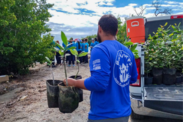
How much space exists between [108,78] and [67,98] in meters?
0.53

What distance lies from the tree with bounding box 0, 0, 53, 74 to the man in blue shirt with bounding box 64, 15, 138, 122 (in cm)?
455

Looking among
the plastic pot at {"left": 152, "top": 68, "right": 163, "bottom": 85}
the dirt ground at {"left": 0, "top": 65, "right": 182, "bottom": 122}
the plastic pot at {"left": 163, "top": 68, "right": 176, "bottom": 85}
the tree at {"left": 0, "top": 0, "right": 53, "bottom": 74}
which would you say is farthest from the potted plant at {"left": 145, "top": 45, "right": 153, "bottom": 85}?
the tree at {"left": 0, "top": 0, "right": 53, "bottom": 74}

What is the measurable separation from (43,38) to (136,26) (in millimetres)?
4370

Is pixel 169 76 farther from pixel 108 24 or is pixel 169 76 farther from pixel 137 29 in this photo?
pixel 137 29

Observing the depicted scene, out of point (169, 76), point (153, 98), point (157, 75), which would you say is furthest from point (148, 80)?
point (153, 98)

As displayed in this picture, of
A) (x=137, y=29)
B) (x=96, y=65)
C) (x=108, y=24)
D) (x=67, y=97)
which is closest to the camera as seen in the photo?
(x=96, y=65)

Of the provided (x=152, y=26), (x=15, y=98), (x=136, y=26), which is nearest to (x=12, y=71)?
(x=15, y=98)

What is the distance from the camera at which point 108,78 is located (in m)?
1.35

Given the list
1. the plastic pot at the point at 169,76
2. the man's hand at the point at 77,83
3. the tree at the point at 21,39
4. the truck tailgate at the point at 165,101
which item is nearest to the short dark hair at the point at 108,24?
the man's hand at the point at 77,83

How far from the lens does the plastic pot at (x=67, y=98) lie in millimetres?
1624

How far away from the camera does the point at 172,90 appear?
3037mm

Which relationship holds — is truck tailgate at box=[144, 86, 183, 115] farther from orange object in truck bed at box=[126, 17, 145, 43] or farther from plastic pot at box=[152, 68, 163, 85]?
orange object in truck bed at box=[126, 17, 145, 43]

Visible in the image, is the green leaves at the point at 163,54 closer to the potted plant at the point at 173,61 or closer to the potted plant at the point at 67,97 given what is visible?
the potted plant at the point at 173,61

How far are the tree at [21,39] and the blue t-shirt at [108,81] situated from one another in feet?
15.3
